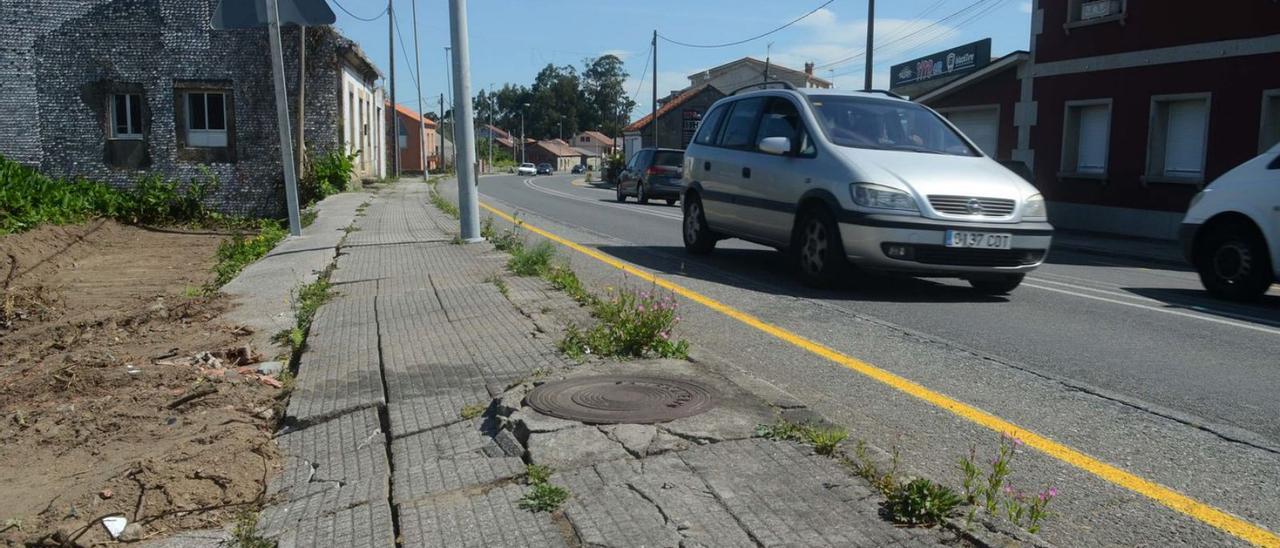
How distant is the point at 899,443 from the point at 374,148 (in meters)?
39.3

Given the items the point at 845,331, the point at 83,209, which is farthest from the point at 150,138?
the point at 845,331

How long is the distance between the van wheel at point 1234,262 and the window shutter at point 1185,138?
366 inches

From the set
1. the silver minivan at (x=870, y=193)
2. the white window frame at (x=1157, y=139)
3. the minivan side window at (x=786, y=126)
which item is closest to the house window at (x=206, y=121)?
the silver minivan at (x=870, y=193)

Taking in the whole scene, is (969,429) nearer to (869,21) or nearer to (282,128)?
(282,128)

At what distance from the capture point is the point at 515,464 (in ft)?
12.0

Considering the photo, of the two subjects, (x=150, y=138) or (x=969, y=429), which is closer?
(x=969, y=429)

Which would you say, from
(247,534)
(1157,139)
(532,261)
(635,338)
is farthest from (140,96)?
(1157,139)

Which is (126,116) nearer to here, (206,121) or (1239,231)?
(206,121)

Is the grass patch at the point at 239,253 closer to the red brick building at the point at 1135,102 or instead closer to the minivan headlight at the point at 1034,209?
the minivan headlight at the point at 1034,209

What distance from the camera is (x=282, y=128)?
12.7 m

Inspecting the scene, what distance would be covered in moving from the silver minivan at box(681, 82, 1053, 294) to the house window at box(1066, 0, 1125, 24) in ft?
41.2

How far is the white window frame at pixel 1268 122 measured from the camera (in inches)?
650

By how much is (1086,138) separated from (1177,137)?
237 centimetres

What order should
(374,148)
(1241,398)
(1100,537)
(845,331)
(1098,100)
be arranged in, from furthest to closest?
(374,148) → (1098,100) → (845,331) → (1241,398) → (1100,537)
